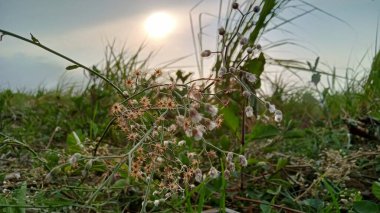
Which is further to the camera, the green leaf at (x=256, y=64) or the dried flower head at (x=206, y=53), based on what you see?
the green leaf at (x=256, y=64)

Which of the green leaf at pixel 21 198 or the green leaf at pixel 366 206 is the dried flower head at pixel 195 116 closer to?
the green leaf at pixel 21 198

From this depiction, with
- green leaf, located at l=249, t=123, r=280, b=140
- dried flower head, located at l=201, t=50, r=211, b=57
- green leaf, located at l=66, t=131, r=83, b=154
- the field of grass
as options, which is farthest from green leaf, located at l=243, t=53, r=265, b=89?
green leaf, located at l=66, t=131, r=83, b=154

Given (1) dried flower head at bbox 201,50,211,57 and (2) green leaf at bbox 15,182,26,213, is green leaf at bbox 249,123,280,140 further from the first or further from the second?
(2) green leaf at bbox 15,182,26,213

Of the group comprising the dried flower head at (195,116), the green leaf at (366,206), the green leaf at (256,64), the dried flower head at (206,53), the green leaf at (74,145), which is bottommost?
the green leaf at (366,206)

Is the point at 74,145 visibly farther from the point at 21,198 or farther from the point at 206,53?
the point at 206,53

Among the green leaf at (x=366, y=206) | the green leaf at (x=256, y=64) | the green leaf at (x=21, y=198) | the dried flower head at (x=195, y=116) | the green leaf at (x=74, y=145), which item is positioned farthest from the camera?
the green leaf at (x=74, y=145)

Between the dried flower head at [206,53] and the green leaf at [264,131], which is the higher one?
the dried flower head at [206,53]

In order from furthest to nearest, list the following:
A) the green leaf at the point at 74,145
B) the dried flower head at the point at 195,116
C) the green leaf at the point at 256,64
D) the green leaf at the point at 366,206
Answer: the green leaf at the point at 74,145 → the green leaf at the point at 256,64 → the green leaf at the point at 366,206 → the dried flower head at the point at 195,116

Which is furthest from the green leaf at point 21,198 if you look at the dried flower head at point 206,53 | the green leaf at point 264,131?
the green leaf at point 264,131

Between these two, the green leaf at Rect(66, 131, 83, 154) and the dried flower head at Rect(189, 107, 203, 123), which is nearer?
the dried flower head at Rect(189, 107, 203, 123)
